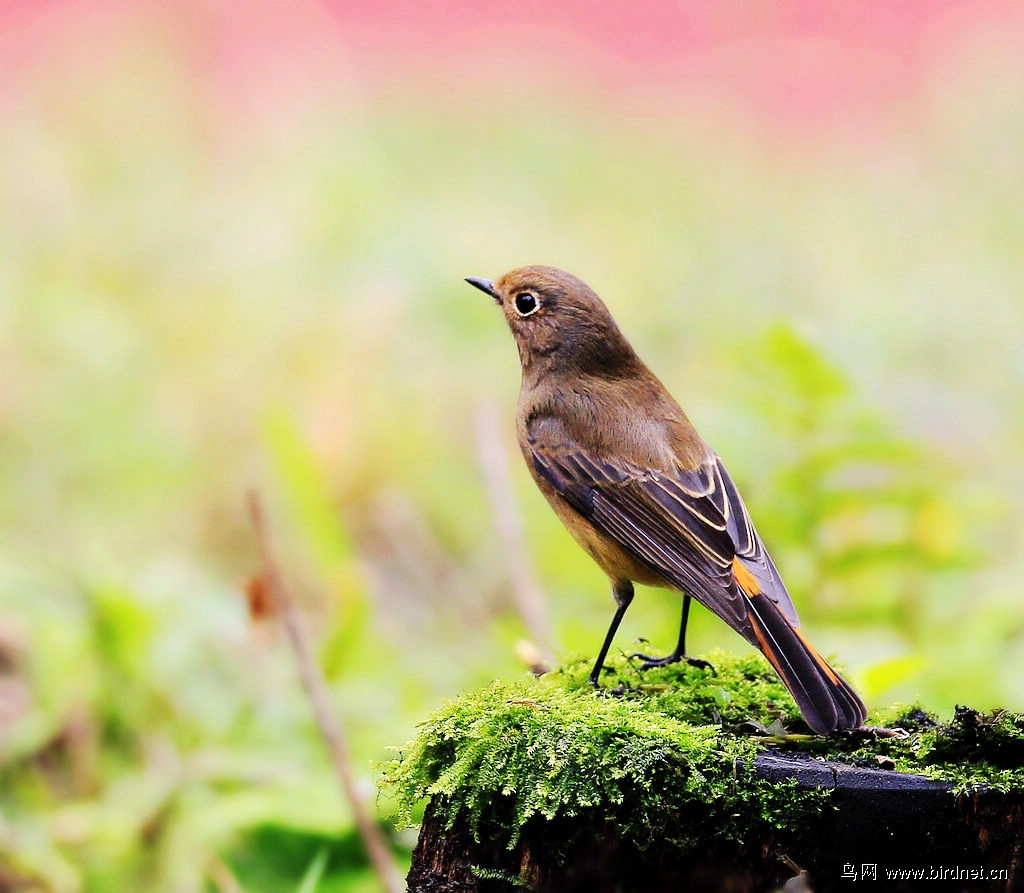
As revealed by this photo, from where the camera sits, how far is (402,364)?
10117mm

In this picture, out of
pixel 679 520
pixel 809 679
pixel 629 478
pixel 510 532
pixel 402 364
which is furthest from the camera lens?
pixel 402 364

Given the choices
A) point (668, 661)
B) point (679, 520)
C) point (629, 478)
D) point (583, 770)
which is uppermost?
point (629, 478)

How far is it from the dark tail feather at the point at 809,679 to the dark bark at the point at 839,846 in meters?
0.19

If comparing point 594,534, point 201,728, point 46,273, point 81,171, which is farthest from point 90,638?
point 81,171

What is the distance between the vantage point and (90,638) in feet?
20.1

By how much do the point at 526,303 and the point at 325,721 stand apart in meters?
1.78

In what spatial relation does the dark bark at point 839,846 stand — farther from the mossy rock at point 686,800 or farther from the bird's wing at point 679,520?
the bird's wing at point 679,520

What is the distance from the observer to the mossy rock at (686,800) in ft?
10.7

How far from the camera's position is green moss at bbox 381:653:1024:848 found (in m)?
3.32

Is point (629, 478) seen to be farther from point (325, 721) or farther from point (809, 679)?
point (325, 721)

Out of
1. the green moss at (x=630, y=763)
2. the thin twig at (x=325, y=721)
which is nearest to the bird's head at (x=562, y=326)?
the thin twig at (x=325, y=721)

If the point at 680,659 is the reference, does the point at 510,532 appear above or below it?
above

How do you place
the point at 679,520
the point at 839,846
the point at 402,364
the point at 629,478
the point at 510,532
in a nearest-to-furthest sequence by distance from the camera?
the point at 839,846, the point at 679,520, the point at 629,478, the point at 510,532, the point at 402,364

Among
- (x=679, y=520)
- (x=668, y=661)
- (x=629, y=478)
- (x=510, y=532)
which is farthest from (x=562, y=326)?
(x=510, y=532)
